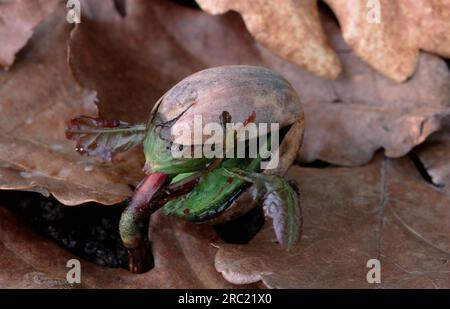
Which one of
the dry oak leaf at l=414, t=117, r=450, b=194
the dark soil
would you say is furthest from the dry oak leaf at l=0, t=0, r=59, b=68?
the dry oak leaf at l=414, t=117, r=450, b=194

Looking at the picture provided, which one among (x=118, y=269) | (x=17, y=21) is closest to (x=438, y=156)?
(x=118, y=269)

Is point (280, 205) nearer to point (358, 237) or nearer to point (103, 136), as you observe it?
point (358, 237)

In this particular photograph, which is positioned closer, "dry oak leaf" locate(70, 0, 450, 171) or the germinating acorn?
the germinating acorn

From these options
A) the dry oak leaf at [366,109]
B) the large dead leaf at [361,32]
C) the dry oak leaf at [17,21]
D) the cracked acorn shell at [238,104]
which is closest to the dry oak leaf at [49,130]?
the dry oak leaf at [17,21]

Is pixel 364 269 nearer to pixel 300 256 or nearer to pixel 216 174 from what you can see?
pixel 300 256

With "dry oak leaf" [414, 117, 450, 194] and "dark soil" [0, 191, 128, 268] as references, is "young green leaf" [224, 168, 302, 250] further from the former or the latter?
"dry oak leaf" [414, 117, 450, 194]

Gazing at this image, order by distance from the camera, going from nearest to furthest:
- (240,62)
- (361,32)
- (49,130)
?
1. (49,130)
2. (361,32)
3. (240,62)

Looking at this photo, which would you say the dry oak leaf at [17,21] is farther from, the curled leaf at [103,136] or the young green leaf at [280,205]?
the young green leaf at [280,205]
